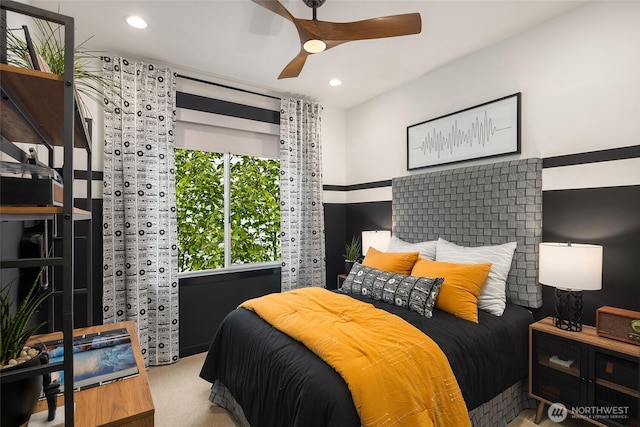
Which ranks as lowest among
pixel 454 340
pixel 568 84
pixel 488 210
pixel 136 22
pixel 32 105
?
pixel 454 340

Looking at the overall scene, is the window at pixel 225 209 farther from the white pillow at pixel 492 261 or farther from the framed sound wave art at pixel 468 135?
the white pillow at pixel 492 261

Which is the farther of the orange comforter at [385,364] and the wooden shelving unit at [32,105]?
the orange comforter at [385,364]

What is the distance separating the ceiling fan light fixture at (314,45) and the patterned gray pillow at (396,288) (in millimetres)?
1795

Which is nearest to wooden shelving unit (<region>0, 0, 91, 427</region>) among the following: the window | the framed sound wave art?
the window

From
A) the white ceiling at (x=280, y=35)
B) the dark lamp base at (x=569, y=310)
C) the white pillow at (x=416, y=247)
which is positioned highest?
the white ceiling at (x=280, y=35)

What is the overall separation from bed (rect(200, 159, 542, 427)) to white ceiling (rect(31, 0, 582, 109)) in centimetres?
110

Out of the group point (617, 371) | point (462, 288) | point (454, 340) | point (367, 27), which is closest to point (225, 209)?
point (367, 27)

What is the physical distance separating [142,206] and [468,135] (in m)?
3.10

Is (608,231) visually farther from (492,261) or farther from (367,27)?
(367,27)

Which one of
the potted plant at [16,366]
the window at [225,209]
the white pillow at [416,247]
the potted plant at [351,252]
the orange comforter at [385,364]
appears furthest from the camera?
the potted plant at [351,252]

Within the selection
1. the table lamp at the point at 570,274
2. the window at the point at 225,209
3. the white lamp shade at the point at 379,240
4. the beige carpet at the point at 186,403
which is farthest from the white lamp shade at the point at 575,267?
the window at the point at 225,209

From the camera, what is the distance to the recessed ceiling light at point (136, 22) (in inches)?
92.5

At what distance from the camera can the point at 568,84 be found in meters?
2.35

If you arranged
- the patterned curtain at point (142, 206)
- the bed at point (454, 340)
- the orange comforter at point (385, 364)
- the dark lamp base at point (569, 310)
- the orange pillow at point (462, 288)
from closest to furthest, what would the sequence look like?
1. the orange comforter at point (385, 364)
2. the bed at point (454, 340)
3. the dark lamp base at point (569, 310)
4. the orange pillow at point (462, 288)
5. the patterned curtain at point (142, 206)
